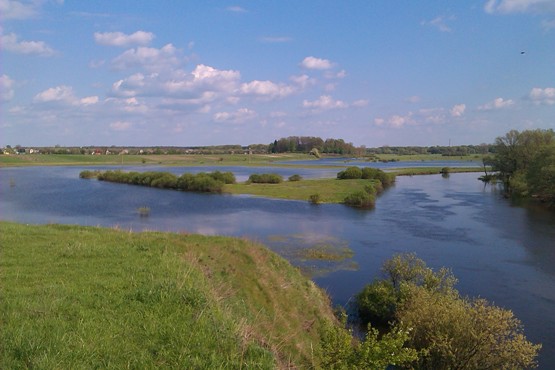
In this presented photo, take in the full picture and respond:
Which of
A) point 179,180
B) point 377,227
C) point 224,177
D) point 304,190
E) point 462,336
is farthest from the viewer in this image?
point 224,177

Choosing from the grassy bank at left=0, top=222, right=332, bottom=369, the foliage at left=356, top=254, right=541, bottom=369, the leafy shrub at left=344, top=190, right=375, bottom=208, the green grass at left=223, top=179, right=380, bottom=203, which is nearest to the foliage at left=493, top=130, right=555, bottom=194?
the green grass at left=223, top=179, right=380, bottom=203

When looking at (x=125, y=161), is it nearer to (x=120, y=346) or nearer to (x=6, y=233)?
(x=6, y=233)

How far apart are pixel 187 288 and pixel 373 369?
170 inches

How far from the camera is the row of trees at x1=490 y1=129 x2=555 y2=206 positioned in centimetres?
5953

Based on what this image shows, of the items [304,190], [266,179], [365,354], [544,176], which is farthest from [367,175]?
[365,354]

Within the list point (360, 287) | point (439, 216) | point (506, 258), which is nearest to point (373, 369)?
point (360, 287)

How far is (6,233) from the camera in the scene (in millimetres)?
14492

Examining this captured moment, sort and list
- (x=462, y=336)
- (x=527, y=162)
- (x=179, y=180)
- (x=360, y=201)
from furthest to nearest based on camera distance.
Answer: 1. (x=527, y=162)
2. (x=179, y=180)
3. (x=360, y=201)
4. (x=462, y=336)

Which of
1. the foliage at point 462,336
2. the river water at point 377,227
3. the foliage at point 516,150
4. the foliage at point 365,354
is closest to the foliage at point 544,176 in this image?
the river water at point 377,227

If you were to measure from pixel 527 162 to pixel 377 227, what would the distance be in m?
55.4

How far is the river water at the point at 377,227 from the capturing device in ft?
81.6

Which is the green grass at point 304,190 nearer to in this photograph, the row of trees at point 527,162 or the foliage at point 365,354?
the row of trees at point 527,162

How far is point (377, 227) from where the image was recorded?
138ft

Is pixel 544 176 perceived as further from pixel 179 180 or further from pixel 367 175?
pixel 179 180
